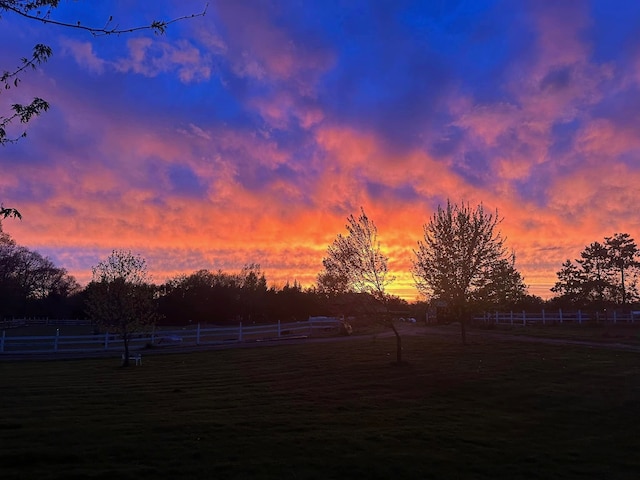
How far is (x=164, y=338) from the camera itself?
3594cm

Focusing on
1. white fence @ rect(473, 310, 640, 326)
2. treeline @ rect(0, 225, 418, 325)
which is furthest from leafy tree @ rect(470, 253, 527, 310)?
treeline @ rect(0, 225, 418, 325)

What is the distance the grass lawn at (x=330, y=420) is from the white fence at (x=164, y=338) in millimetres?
9376

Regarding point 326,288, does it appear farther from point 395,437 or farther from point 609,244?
point 609,244

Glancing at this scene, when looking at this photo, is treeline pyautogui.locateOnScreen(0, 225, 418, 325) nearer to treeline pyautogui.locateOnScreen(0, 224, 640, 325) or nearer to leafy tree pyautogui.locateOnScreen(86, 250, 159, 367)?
treeline pyautogui.locateOnScreen(0, 224, 640, 325)

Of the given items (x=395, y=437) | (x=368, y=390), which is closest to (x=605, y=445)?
(x=395, y=437)

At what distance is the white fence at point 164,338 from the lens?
30.1m

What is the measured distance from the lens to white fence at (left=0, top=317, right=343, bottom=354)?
30.1 m

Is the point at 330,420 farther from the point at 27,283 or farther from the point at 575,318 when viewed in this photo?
the point at 27,283

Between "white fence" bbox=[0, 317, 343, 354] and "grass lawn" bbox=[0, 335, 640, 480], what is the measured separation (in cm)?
938

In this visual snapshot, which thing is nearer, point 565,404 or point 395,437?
point 395,437

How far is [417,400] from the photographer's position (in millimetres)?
14094

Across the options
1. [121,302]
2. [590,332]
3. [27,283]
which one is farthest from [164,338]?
[27,283]

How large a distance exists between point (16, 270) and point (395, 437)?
309ft

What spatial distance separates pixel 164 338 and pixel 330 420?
27.1m
